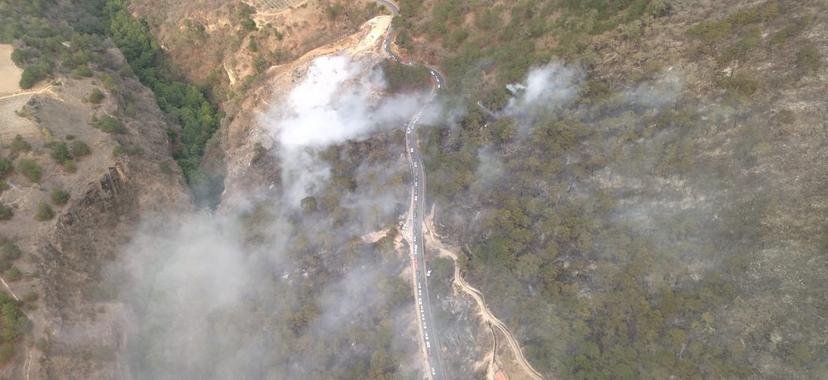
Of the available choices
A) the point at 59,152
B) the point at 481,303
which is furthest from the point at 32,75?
the point at 481,303

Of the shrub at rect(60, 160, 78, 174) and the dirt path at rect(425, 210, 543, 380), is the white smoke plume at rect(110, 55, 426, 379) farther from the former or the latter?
the shrub at rect(60, 160, 78, 174)

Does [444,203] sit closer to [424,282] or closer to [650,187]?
[424,282]

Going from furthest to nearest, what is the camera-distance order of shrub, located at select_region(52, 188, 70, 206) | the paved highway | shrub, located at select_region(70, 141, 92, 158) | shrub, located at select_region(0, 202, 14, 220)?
shrub, located at select_region(70, 141, 92, 158), shrub, located at select_region(52, 188, 70, 206), shrub, located at select_region(0, 202, 14, 220), the paved highway

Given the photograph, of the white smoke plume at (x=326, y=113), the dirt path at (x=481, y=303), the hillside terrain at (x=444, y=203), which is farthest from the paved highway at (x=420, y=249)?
the white smoke plume at (x=326, y=113)

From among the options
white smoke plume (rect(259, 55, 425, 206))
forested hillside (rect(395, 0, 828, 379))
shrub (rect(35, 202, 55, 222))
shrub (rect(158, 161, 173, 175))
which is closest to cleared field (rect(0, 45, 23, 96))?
shrub (rect(158, 161, 173, 175))

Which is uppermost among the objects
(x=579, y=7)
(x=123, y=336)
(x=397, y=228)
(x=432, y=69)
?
(x=579, y=7)

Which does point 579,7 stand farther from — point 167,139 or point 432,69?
point 167,139

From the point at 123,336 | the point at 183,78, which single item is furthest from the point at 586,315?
the point at 183,78
